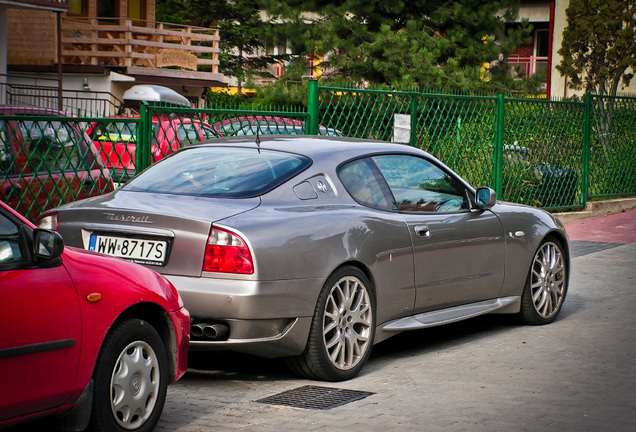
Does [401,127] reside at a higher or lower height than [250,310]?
higher

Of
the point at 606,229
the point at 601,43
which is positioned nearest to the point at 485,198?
the point at 606,229

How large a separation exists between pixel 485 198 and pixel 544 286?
1184 mm

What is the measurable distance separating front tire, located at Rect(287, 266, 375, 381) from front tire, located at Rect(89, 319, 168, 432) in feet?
4.20

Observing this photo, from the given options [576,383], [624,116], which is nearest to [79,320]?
[576,383]

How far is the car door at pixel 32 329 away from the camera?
4.08 meters

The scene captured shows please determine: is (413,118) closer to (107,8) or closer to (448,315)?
(448,315)

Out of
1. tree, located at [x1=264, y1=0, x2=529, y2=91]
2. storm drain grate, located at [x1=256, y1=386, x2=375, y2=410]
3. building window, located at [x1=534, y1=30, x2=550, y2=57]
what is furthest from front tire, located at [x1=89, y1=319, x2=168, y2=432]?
building window, located at [x1=534, y1=30, x2=550, y2=57]

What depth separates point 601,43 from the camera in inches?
1089

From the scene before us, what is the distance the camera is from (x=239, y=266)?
18.7ft

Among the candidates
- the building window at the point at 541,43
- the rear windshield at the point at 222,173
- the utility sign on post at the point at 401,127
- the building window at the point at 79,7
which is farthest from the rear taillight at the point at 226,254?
the building window at the point at 541,43

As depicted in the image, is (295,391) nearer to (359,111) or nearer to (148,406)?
(148,406)

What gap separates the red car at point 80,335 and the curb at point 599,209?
12.4 m

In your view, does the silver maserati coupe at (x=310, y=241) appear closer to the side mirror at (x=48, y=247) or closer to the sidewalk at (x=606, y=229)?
the side mirror at (x=48, y=247)

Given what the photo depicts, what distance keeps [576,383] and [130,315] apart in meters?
2.92
